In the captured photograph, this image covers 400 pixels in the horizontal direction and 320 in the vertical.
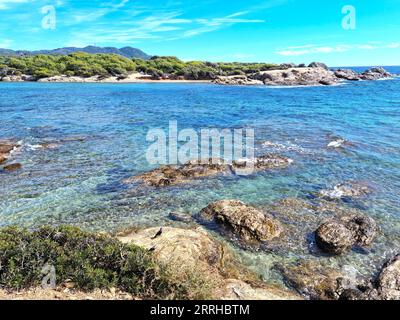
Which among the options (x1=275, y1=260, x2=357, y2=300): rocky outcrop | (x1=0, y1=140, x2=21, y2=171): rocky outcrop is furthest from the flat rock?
(x1=0, y1=140, x2=21, y2=171): rocky outcrop

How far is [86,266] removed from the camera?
9.48 meters

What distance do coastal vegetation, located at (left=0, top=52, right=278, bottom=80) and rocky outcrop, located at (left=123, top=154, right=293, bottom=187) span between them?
11030 cm

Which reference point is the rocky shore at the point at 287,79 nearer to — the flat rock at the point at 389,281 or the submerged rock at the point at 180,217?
the submerged rock at the point at 180,217

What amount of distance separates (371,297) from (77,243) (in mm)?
9340

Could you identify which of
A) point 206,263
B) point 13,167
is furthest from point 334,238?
point 13,167

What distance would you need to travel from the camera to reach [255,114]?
5078cm

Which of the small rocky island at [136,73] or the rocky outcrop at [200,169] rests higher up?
the small rocky island at [136,73]

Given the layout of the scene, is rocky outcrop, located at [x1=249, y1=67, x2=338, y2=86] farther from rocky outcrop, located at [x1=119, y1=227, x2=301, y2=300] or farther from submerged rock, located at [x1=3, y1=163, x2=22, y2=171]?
rocky outcrop, located at [x1=119, y1=227, x2=301, y2=300]

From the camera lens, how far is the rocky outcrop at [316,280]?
11.2 metres

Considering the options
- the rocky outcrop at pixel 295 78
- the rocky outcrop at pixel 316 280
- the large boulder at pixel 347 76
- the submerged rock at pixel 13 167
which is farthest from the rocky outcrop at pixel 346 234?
the large boulder at pixel 347 76

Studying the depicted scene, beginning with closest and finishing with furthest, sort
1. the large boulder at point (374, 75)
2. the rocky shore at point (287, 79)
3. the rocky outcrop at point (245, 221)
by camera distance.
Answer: the rocky outcrop at point (245, 221), the rocky shore at point (287, 79), the large boulder at point (374, 75)

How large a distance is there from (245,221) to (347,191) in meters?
8.03

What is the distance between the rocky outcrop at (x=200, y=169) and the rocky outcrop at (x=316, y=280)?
32.5 ft
